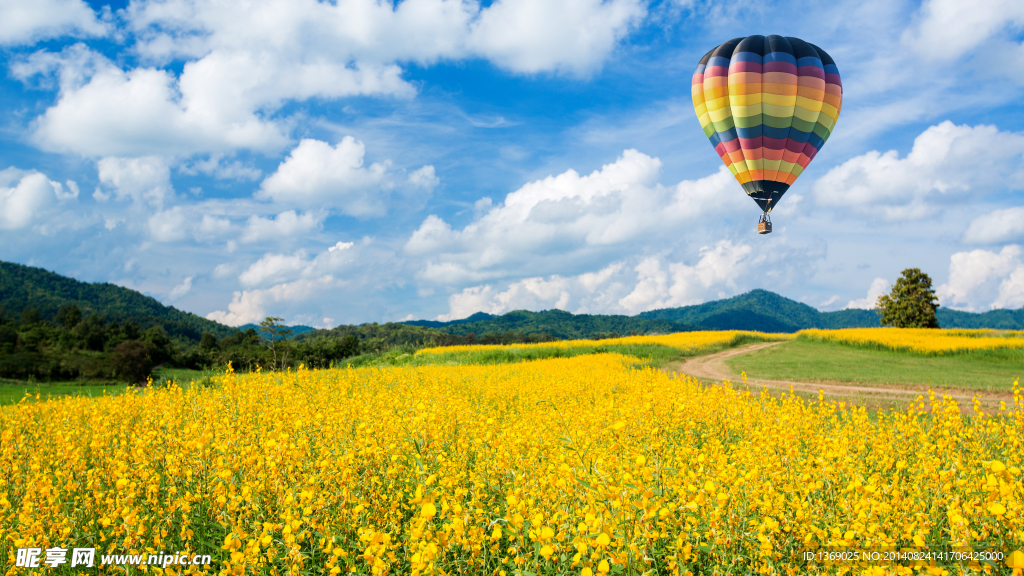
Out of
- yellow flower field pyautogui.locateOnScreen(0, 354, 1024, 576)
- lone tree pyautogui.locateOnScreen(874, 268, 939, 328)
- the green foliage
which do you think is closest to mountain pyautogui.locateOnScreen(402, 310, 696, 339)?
lone tree pyautogui.locateOnScreen(874, 268, 939, 328)

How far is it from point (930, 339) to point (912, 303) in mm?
25724

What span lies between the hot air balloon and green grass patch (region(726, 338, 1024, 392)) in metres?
7.36

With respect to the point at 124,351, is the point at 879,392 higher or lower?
lower

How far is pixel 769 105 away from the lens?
640 inches

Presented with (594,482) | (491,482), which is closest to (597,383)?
(491,482)

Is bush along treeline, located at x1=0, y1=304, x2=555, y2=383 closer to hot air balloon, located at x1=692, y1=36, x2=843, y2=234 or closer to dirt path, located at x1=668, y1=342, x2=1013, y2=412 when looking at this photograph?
dirt path, located at x1=668, y1=342, x2=1013, y2=412

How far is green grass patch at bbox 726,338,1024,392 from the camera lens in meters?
16.8

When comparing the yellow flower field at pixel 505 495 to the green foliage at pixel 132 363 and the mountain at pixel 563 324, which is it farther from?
the mountain at pixel 563 324

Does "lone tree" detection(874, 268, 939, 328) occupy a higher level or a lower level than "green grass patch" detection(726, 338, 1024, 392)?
higher

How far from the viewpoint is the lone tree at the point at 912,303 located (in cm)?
4973

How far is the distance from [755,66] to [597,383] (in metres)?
12.9

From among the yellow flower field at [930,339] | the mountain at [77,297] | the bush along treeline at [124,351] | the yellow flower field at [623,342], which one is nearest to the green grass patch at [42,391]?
the bush along treeline at [124,351]

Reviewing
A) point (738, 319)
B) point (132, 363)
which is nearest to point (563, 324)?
point (132, 363)

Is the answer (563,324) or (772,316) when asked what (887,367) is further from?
(772,316)
